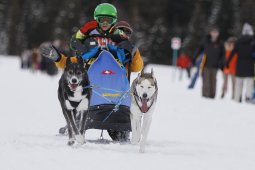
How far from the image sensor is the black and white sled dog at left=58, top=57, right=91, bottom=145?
652 cm

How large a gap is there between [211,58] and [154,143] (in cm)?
881

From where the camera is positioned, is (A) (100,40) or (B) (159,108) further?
(B) (159,108)

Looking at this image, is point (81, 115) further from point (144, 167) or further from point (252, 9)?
point (252, 9)

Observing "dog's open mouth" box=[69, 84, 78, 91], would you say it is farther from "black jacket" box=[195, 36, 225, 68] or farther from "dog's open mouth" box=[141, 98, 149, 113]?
"black jacket" box=[195, 36, 225, 68]

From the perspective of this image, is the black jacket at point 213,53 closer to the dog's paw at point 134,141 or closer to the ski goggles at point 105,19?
the ski goggles at point 105,19

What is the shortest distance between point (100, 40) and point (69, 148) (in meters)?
1.50

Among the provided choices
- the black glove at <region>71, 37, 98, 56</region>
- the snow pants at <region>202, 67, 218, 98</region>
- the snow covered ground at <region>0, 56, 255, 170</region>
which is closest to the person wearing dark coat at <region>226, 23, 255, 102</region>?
the snow pants at <region>202, 67, 218, 98</region>

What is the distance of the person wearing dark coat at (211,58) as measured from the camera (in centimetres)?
1614

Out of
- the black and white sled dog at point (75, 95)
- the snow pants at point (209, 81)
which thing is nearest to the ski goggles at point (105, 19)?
the black and white sled dog at point (75, 95)

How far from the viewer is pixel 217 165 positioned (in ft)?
19.6

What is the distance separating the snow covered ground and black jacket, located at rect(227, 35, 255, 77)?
1.33 m

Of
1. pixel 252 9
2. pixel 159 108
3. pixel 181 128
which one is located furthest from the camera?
pixel 252 9

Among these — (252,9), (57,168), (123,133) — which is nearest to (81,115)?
(123,133)

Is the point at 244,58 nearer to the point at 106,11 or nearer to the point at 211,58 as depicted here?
the point at 211,58
